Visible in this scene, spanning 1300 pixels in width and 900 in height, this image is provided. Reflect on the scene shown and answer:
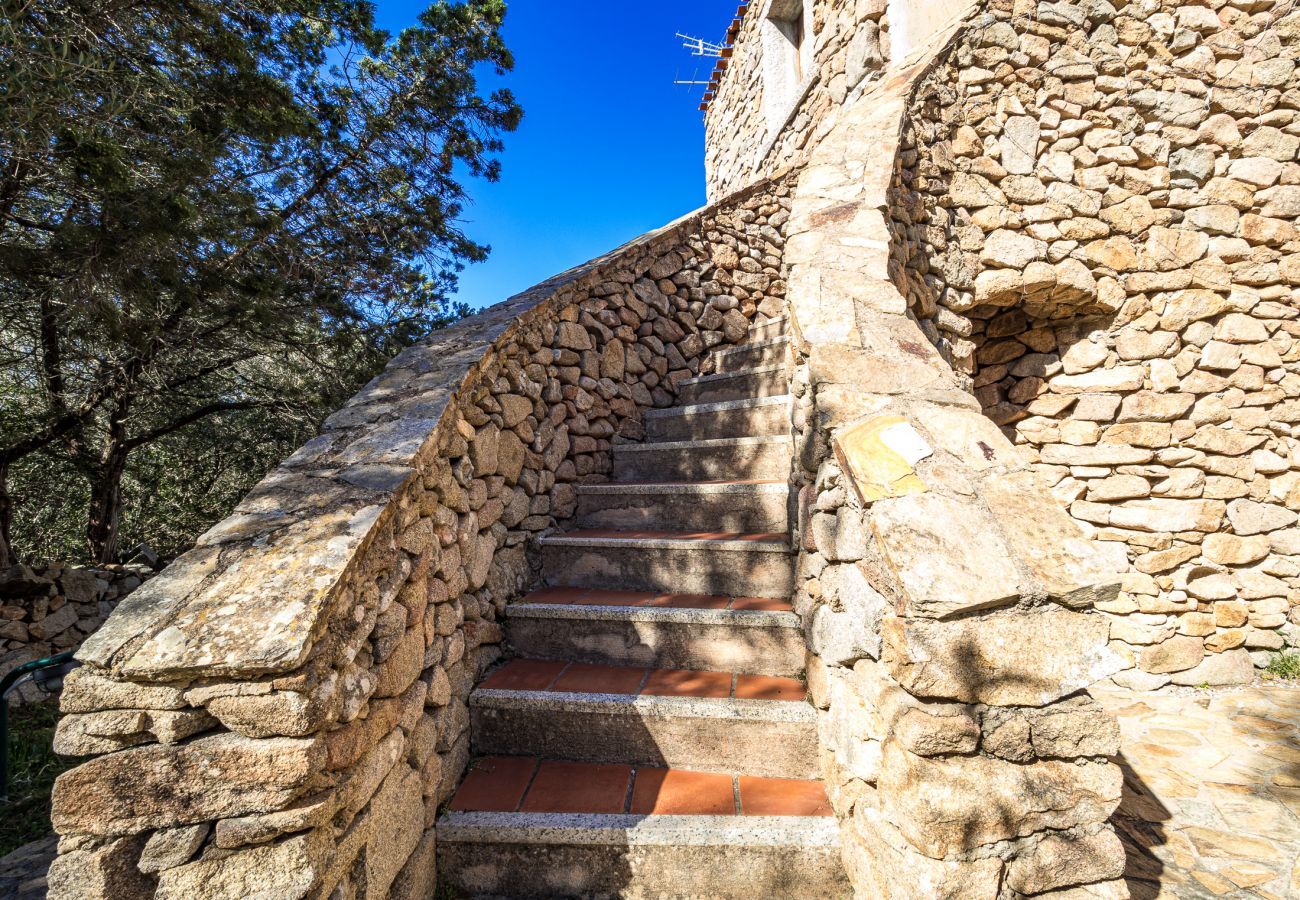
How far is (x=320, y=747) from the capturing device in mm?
1199

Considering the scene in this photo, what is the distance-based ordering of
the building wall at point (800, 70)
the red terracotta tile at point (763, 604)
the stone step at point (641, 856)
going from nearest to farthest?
the stone step at point (641, 856) < the red terracotta tile at point (763, 604) < the building wall at point (800, 70)

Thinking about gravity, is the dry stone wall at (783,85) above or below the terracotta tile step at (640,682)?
above

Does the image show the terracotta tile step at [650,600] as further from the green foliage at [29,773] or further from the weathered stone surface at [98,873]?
the green foliage at [29,773]

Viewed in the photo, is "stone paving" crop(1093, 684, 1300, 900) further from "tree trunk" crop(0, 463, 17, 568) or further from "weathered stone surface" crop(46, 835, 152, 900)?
"tree trunk" crop(0, 463, 17, 568)

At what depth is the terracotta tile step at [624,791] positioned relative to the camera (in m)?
1.74

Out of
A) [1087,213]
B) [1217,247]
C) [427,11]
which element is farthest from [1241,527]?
[427,11]

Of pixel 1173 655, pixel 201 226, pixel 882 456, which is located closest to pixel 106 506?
pixel 201 226

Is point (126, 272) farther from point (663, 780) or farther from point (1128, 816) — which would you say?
point (1128, 816)

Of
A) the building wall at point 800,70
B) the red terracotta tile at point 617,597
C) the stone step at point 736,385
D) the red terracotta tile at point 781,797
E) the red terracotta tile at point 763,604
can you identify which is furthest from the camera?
the building wall at point 800,70

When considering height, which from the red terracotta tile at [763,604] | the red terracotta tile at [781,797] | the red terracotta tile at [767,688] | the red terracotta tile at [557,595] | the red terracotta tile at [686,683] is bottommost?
the red terracotta tile at [781,797]

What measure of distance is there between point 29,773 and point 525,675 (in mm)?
2987

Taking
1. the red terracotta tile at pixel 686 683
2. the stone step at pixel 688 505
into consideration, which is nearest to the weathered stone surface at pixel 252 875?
the red terracotta tile at pixel 686 683

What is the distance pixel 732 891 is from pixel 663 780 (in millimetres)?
367

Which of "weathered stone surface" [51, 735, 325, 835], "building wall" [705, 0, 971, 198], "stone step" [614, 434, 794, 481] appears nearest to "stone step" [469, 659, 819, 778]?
"weathered stone surface" [51, 735, 325, 835]
